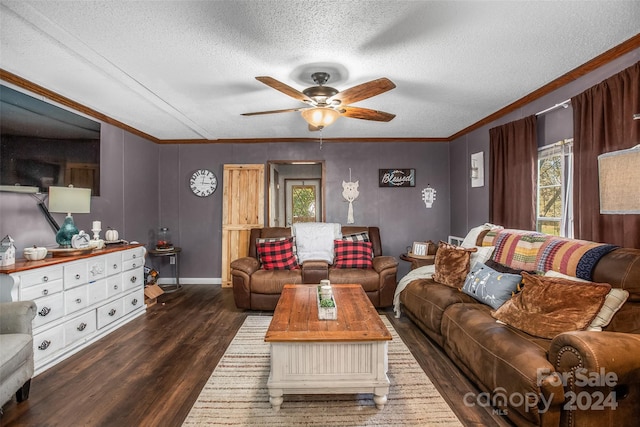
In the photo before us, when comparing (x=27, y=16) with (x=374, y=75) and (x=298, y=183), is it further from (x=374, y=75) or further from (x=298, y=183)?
(x=298, y=183)

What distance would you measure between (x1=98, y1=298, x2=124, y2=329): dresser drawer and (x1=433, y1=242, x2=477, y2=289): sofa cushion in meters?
3.27

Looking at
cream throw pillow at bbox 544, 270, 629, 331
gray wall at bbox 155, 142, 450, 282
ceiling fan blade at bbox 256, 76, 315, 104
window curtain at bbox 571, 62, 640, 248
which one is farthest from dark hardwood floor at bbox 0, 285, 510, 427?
ceiling fan blade at bbox 256, 76, 315, 104

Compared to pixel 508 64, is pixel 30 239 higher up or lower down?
lower down

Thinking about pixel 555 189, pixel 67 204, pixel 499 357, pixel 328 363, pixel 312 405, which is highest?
pixel 555 189

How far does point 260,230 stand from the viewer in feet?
14.4

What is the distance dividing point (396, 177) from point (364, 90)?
2.84m

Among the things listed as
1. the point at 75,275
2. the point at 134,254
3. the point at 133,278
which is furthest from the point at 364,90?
the point at 133,278

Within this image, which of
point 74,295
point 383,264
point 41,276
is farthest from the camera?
point 383,264

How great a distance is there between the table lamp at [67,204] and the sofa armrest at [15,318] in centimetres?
102

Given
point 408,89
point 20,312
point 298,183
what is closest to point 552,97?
point 408,89

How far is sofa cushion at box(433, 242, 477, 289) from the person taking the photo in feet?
9.54

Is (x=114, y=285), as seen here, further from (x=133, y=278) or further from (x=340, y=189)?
(x=340, y=189)

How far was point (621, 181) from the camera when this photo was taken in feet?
4.38

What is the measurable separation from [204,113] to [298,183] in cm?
431
